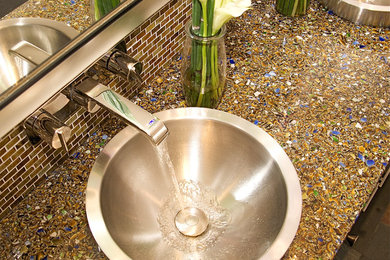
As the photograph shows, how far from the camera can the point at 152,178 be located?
1.12 meters

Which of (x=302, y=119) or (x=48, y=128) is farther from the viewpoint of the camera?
(x=302, y=119)

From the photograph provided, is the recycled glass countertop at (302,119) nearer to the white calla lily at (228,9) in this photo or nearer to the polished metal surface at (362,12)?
the polished metal surface at (362,12)

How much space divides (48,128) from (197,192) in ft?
1.41

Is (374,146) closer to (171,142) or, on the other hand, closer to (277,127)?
(277,127)

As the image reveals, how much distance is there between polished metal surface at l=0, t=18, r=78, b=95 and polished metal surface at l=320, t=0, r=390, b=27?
97 centimetres

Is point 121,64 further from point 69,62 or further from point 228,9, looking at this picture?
point 228,9

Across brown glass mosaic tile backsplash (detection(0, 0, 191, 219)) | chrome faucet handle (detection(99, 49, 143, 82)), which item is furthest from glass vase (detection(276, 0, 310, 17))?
chrome faucet handle (detection(99, 49, 143, 82))

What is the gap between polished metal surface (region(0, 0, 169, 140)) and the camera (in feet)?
2.89

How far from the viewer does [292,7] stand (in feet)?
4.88

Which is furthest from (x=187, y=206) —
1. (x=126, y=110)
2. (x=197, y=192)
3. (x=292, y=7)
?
(x=292, y=7)

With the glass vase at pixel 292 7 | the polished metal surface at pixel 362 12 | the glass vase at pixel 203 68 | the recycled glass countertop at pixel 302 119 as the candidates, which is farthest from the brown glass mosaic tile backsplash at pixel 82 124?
the polished metal surface at pixel 362 12

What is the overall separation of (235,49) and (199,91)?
0.31 meters

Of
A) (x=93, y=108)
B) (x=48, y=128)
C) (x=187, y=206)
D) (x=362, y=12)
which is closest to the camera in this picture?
(x=48, y=128)

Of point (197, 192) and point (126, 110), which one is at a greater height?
point (126, 110)
